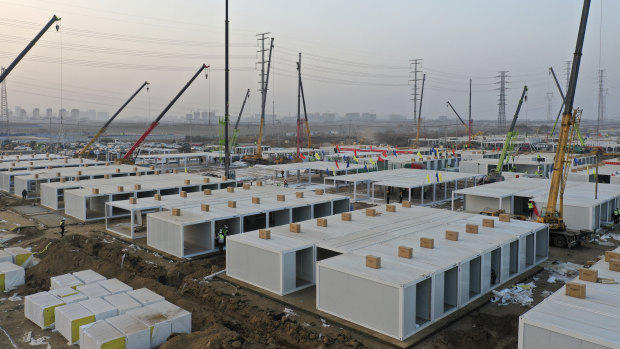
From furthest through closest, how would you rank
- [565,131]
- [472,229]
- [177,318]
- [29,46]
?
[29,46] → [565,131] → [472,229] → [177,318]

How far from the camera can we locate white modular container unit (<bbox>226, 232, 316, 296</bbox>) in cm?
1673

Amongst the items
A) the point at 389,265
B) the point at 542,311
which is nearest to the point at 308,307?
the point at 389,265

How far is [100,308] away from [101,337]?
7.44ft

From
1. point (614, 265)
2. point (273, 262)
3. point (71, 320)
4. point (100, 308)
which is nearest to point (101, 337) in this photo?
point (71, 320)

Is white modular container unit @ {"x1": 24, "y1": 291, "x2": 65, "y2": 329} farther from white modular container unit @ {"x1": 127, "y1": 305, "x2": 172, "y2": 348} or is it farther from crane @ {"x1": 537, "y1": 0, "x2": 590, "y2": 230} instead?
crane @ {"x1": 537, "y1": 0, "x2": 590, "y2": 230}

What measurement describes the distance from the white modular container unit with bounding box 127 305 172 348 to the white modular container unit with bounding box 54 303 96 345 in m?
1.19

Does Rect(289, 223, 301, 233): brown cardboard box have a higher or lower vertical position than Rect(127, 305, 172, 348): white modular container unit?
higher

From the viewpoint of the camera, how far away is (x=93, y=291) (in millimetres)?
15828

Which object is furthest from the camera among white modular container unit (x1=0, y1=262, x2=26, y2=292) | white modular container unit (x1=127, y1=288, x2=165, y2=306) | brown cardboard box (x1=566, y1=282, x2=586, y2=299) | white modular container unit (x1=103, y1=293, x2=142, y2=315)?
white modular container unit (x1=0, y1=262, x2=26, y2=292)

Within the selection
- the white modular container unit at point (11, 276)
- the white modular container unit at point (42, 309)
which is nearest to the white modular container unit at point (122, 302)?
the white modular container unit at point (42, 309)

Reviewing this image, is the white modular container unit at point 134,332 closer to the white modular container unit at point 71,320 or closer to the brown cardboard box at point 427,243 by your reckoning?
the white modular container unit at point 71,320

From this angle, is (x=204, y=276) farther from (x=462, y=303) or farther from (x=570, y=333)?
(x=570, y=333)

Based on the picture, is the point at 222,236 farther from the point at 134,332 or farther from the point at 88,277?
the point at 134,332

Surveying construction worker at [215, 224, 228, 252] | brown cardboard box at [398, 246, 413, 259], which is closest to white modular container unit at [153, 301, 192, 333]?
brown cardboard box at [398, 246, 413, 259]
